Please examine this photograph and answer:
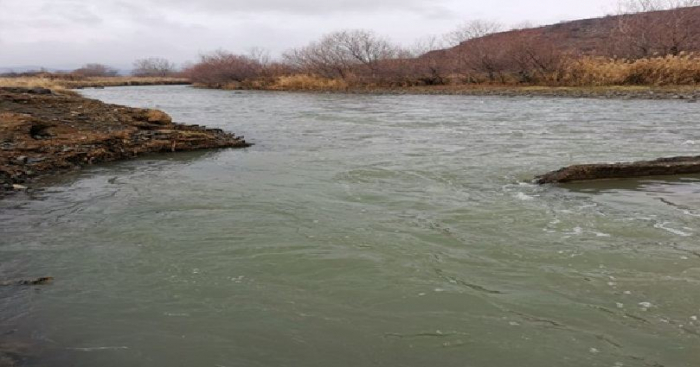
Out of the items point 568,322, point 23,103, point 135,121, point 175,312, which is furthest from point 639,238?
point 23,103

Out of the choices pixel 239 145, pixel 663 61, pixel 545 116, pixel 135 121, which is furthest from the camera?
pixel 663 61

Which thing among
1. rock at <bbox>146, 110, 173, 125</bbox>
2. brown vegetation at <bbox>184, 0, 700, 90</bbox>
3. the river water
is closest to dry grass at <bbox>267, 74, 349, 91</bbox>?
brown vegetation at <bbox>184, 0, 700, 90</bbox>

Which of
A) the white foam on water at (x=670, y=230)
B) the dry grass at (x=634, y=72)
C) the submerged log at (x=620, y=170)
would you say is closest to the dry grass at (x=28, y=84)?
the dry grass at (x=634, y=72)

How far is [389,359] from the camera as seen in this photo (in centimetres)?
370

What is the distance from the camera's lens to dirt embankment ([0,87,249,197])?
10.9m

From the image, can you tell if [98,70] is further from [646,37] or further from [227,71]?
[646,37]

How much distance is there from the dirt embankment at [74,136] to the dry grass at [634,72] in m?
25.5

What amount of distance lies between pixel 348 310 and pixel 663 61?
32.0m

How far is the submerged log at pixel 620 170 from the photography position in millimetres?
8836

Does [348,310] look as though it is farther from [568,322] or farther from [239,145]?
[239,145]

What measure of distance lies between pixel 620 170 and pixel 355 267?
5.74 m

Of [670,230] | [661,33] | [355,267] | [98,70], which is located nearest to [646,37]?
[661,33]

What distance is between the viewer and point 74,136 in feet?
41.8

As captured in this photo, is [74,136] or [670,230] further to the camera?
[74,136]
